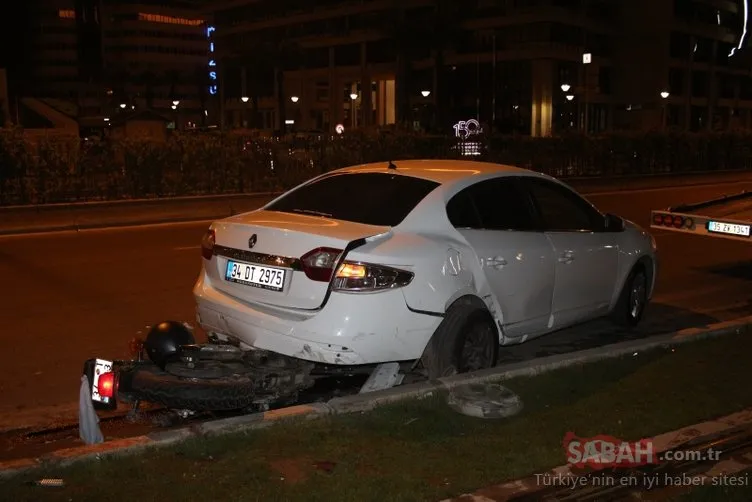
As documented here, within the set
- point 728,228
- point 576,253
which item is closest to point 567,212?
point 576,253

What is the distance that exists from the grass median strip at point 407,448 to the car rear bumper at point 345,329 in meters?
0.38

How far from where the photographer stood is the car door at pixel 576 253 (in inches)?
267

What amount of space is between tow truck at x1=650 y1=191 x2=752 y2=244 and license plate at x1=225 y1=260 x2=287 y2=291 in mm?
7415

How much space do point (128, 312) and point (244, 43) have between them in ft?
276

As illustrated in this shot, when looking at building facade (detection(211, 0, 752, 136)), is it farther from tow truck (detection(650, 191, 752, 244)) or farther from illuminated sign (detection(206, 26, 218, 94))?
tow truck (detection(650, 191, 752, 244))

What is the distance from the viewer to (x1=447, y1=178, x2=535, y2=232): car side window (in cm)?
608

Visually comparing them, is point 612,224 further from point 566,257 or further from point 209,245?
point 209,245

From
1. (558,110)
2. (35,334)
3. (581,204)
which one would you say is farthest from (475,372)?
(558,110)

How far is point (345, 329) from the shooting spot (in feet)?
17.0

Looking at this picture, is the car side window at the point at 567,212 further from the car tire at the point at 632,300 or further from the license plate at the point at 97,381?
the license plate at the point at 97,381

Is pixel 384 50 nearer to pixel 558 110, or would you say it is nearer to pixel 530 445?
pixel 558 110

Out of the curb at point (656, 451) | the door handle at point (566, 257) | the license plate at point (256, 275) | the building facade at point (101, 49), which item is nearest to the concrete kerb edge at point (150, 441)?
the license plate at point (256, 275)

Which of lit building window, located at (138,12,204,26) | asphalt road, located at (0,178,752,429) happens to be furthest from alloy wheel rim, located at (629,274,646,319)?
lit building window, located at (138,12,204,26)

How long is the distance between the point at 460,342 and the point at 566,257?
4.98 ft
